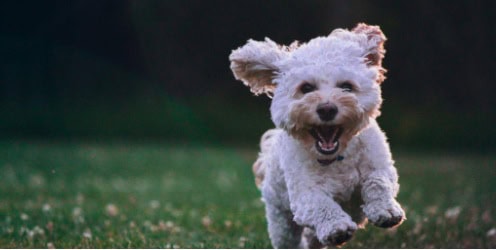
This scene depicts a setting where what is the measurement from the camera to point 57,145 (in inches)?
691

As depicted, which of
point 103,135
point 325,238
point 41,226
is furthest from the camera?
point 103,135

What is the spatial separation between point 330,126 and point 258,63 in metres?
0.74

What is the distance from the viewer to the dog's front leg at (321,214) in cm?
411

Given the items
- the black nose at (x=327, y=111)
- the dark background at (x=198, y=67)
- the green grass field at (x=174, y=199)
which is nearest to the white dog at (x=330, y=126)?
the black nose at (x=327, y=111)

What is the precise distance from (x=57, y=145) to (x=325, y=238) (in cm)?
1421

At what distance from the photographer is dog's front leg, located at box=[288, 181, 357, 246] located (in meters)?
4.11

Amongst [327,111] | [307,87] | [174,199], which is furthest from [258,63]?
[174,199]

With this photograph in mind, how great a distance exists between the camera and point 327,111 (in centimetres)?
415

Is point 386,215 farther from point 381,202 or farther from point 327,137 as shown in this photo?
point 327,137

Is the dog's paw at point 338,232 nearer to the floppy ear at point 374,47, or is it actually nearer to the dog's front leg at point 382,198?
the dog's front leg at point 382,198

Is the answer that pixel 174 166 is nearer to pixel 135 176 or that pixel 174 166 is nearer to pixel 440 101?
pixel 135 176

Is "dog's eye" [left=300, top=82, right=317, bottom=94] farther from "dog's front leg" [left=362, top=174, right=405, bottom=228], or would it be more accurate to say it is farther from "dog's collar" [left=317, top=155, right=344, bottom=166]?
"dog's front leg" [left=362, top=174, right=405, bottom=228]

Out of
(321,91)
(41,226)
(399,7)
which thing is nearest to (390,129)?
(399,7)

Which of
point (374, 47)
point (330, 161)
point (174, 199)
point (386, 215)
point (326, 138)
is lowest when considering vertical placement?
point (174, 199)
